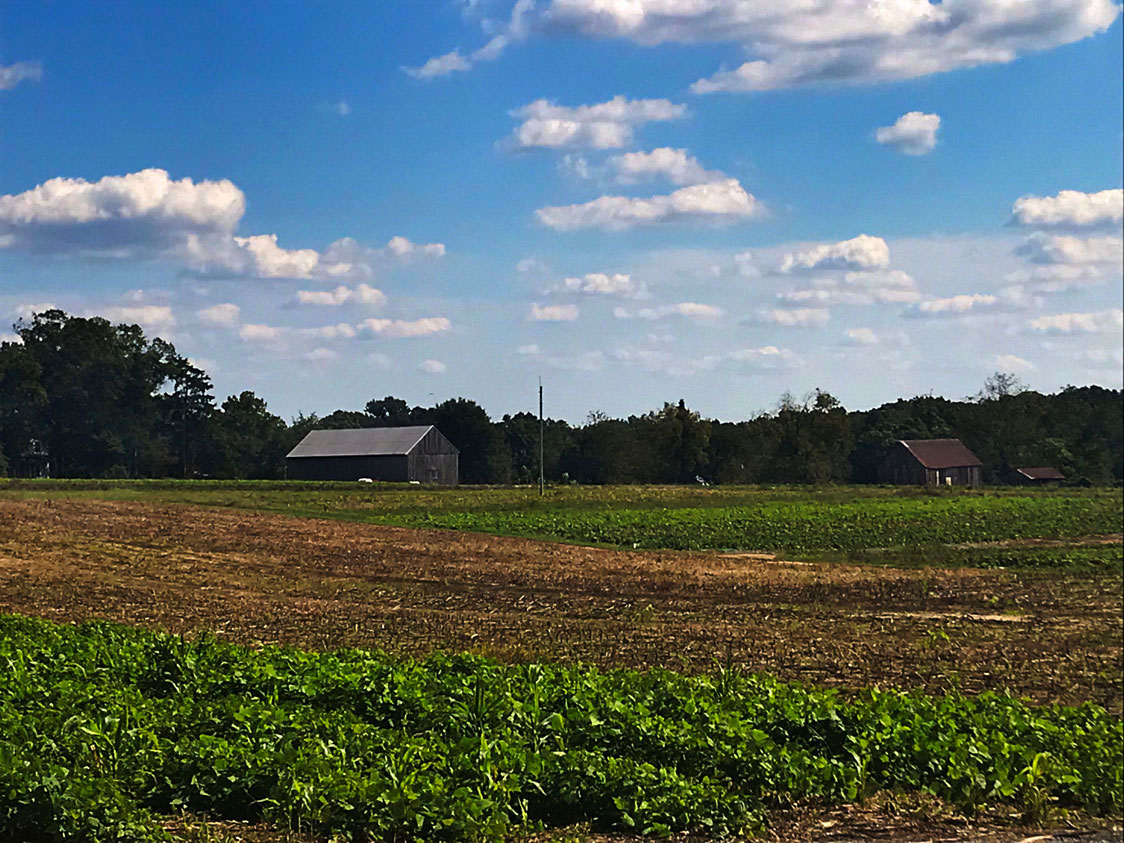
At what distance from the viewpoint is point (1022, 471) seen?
67.6 meters

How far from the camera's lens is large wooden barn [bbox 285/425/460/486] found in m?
84.9

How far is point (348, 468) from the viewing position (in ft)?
281

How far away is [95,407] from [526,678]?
152 ft

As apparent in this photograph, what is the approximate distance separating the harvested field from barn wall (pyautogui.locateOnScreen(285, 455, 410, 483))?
48828mm

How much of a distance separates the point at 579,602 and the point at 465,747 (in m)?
14.3

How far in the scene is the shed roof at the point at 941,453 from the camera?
68.6 metres

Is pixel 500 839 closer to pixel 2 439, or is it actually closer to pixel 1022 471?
pixel 2 439

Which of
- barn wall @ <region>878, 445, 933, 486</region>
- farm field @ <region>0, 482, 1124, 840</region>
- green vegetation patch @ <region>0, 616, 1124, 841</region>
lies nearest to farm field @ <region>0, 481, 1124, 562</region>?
farm field @ <region>0, 482, 1124, 840</region>

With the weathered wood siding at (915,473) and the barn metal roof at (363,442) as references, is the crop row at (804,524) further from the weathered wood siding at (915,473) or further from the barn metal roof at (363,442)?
the barn metal roof at (363,442)

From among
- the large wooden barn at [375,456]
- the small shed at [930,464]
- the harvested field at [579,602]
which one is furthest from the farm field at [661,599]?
the large wooden barn at [375,456]

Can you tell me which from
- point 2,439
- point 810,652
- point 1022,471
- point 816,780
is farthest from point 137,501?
point 1022,471

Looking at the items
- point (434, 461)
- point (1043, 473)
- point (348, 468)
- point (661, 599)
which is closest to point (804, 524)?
point (661, 599)

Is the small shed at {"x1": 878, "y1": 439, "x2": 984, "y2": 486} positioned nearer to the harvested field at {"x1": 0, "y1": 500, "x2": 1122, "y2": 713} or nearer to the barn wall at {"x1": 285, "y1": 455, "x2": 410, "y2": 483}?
the barn wall at {"x1": 285, "y1": 455, "x2": 410, "y2": 483}

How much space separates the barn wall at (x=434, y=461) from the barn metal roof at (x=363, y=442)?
71 centimetres
